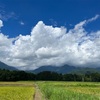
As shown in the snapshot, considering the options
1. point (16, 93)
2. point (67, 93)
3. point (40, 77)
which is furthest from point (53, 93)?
point (40, 77)

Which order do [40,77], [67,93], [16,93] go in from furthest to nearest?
[40,77]
[16,93]
[67,93]

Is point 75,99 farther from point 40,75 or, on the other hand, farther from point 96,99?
point 40,75

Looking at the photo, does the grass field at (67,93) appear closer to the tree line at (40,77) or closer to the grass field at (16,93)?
the grass field at (16,93)

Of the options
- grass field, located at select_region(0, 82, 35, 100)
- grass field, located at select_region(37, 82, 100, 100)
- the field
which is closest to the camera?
grass field, located at select_region(37, 82, 100, 100)

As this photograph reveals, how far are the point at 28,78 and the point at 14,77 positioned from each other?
48.7 feet

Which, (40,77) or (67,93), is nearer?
(67,93)

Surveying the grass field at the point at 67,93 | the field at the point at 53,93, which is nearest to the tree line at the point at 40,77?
the field at the point at 53,93

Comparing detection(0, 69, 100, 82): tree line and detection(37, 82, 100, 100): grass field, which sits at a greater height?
detection(0, 69, 100, 82): tree line

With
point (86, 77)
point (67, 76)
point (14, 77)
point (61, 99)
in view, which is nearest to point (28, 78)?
point (14, 77)

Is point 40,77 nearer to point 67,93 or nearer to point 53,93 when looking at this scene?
point 53,93

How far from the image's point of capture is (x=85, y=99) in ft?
58.5

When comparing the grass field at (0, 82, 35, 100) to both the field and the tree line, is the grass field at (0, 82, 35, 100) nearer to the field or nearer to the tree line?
the field

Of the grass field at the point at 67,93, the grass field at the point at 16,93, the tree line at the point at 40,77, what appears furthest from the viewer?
the tree line at the point at 40,77

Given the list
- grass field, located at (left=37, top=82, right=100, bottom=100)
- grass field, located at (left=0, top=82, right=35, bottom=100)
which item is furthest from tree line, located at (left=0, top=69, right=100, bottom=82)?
grass field, located at (left=37, top=82, right=100, bottom=100)
